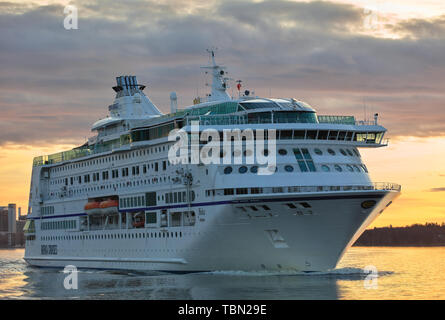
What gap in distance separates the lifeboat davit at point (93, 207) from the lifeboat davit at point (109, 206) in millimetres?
577

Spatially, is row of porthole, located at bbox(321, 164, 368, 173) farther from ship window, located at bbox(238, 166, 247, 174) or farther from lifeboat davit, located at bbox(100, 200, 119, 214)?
lifeboat davit, located at bbox(100, 200, 119, 214)

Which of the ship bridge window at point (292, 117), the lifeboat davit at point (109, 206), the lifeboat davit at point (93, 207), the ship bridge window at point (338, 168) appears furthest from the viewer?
the lifeboat davit at point (93, 207)

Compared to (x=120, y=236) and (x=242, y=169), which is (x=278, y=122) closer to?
(x=242, y=169)

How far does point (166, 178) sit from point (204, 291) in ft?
34.8

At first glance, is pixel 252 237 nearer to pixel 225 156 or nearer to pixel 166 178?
pixel 225 156

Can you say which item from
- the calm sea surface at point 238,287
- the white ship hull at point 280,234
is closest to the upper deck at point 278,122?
the white ship hull at point 280,234

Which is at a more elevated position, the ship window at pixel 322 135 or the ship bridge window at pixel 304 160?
the ship window at pixel 322 135

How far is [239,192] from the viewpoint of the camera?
43938mm

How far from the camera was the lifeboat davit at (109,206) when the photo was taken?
2142 inches

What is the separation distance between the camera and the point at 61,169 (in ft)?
209

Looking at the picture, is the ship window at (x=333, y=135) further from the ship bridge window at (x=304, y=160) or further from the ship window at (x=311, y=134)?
the ship bridge window at (x=304, y=160)

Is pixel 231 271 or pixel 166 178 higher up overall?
pixel 166 178
